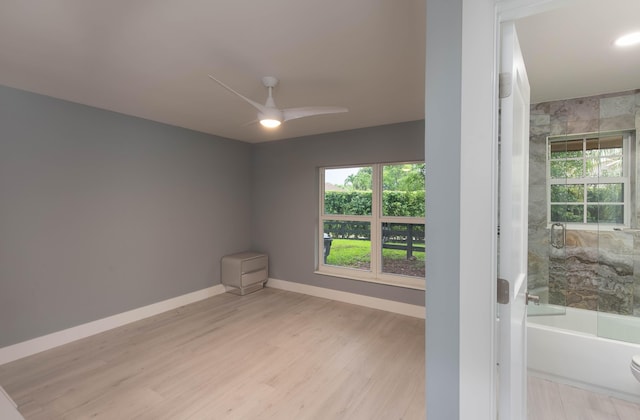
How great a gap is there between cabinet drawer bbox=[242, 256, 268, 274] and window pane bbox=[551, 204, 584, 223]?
3.84 meters

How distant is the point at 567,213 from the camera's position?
9.62 feet

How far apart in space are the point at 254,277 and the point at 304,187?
163cm

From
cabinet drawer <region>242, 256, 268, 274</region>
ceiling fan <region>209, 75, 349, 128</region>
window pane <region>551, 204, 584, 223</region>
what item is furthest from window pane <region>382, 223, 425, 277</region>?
ceiling fan <region>209, 75, 349, 128</region>

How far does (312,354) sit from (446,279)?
6.98ft

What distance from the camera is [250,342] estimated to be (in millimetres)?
2961

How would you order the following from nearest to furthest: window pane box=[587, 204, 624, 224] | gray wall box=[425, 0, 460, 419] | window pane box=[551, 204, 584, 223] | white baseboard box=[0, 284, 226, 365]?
gray wall box=[425, 0, 460, 419], white baseboard box=[0, 284, 226, 365], window pane box=[587, 204, 624, 224], window pane box=[551, 204, 584, 223]

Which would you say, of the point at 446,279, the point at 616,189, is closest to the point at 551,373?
the point at 616,189

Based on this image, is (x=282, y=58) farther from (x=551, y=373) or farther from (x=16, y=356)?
(x=16, y=356)

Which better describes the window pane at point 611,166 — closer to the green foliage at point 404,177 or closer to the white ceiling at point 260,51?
the white ceiling at point 260,51

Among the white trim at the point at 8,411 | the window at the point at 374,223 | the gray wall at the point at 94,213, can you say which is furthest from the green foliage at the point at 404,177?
the white trim at the point at 8,411

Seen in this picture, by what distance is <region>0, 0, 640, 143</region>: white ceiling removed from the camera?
161cm

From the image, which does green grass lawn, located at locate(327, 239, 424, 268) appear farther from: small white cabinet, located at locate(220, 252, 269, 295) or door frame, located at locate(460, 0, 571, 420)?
door frame, located at locate(460, 0, 571, 420)

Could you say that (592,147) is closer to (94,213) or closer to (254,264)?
(254,264)

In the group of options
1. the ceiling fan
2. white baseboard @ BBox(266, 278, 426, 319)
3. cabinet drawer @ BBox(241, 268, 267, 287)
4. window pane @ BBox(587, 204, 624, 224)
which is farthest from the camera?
cabinet drawer @ BBox(241, 268, 267, 287)
